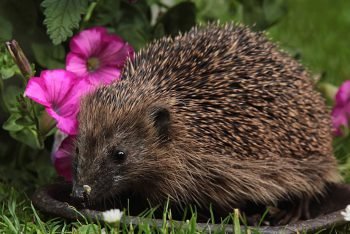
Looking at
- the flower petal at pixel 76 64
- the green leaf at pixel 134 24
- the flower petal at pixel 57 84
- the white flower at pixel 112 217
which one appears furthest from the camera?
the green leaf at pixel 134 24

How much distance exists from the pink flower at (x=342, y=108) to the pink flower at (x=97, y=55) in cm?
136

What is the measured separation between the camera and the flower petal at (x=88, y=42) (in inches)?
161

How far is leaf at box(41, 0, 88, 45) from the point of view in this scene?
386 centimetres

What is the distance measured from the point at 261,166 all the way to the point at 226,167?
7.3 inches

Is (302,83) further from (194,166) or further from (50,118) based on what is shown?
(50,118)

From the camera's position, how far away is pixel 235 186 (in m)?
3.70

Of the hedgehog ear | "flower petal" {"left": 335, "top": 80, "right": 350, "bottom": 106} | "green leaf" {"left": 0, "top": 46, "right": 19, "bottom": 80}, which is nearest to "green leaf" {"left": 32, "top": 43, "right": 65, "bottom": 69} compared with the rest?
"green leaf" {"left": 0, "top": 46, "right": 19, "bottom": 80}

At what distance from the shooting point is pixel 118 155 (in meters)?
3.47

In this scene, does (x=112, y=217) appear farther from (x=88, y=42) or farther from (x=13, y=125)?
(x=88, y=42)

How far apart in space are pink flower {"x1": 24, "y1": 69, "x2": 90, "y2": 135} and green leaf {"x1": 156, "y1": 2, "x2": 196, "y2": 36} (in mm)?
888

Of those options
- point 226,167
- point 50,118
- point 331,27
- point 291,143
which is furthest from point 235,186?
point 331,27

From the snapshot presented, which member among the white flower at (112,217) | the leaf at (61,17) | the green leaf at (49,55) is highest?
the leaf at (61,17)

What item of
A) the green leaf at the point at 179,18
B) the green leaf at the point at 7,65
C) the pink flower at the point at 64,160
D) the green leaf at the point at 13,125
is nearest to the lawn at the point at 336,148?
the pink flower at the point at 64,160

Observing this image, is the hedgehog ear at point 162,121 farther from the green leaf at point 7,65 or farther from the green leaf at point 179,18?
the green leaf at point 179,18
